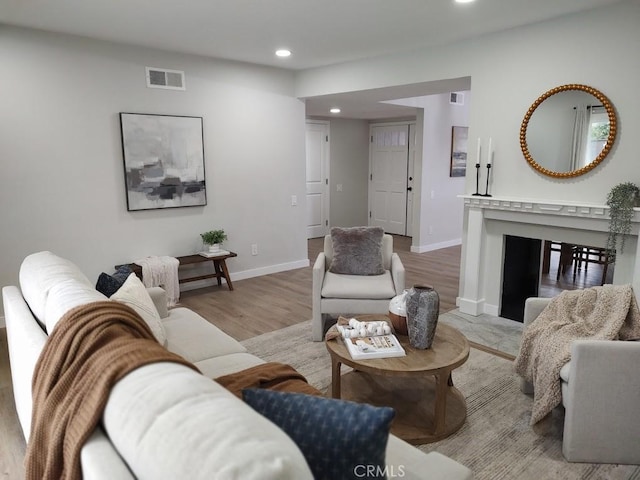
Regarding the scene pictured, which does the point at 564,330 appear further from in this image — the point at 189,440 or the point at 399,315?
the point at 189,440

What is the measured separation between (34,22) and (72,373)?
11.1 feet

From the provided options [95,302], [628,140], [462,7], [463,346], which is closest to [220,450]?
[95,302]

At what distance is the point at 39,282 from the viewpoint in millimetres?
1988

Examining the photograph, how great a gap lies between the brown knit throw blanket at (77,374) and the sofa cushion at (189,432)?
0.19ft

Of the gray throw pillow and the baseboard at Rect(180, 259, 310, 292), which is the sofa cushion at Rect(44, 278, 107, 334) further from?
the baseboard at Rect(180, 259, 310, 292)

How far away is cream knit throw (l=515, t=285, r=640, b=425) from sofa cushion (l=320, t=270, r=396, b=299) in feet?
3.51

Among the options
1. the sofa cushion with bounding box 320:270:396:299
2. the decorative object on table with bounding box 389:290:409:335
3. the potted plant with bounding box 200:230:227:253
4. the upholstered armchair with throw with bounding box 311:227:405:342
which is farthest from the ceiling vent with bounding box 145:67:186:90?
the decorative object on table with bounding box 389:290:409:335

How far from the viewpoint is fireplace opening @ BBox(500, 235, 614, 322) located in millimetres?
4059

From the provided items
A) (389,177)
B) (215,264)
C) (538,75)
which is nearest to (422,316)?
(538,75)

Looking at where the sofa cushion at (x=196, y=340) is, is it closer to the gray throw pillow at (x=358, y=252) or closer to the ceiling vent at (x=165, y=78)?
the gray throw pillow at (x=358, y=252)

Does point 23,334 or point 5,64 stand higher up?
point 5,64

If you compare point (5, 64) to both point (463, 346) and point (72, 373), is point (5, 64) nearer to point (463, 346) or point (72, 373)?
point (72, 373)

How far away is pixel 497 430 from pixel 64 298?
2.15 m

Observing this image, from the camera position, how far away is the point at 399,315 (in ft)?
8.20
